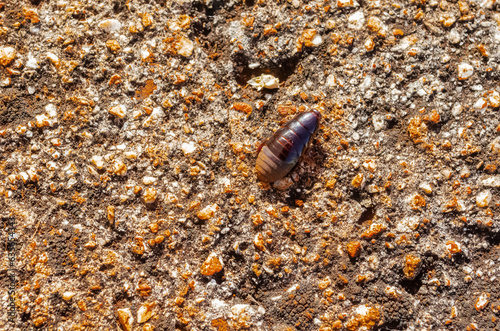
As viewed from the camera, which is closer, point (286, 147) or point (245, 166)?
point (286, 147)

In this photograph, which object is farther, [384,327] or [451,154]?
[451,154]

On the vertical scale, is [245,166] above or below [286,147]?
below

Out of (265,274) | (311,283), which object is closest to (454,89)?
(311,283)

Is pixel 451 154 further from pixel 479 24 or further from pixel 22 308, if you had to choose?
pixel 22 308

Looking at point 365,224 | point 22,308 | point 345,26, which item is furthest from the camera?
point 345,26
